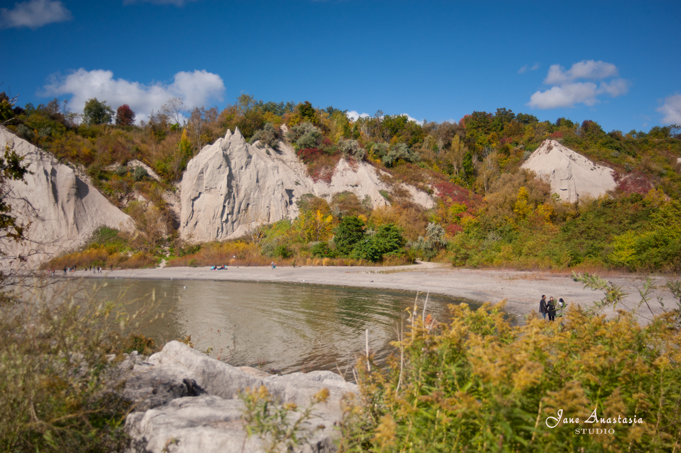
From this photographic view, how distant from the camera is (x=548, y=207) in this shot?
31.8 meters

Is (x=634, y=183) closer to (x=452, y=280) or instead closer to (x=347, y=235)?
(x=452, y=280)

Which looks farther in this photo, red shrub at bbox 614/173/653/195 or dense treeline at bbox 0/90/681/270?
red shrub at bbox 614/173/653/195

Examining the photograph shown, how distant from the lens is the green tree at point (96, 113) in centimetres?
5019

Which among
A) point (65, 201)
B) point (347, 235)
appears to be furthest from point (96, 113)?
point (347, 235)

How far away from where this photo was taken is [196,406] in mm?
3348

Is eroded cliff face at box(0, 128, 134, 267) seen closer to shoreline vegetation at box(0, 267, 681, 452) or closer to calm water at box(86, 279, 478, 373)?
calm water at box(86, 279, 478, 373)

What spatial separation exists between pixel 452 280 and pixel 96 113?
56.8 metres

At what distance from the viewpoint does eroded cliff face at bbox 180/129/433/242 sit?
123 feet

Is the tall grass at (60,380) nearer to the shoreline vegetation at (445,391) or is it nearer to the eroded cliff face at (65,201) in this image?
the shoreline vegetation at (445,391)

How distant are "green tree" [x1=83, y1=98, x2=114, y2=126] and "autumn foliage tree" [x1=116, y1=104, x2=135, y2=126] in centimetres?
135

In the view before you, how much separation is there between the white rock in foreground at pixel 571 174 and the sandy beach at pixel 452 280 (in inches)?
737

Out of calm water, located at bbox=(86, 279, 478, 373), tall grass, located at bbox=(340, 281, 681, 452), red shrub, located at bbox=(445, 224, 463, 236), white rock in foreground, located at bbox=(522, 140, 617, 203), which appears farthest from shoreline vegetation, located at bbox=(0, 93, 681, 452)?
calm water, located at bbox=(86, 279, 478, 373)

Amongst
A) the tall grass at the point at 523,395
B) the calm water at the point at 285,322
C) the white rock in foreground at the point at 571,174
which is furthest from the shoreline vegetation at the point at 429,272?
the calm water at the point at 285,322

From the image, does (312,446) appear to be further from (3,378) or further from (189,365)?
(189,365)
